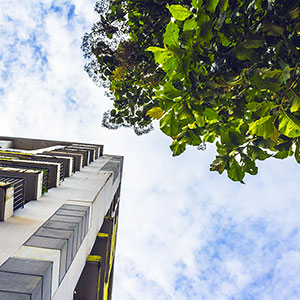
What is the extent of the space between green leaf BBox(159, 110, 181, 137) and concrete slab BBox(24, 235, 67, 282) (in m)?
4.81

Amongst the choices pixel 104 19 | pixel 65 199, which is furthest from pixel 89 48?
pixel 65 199

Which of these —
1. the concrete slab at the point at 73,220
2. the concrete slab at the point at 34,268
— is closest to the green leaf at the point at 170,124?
the concrete slab at the point at 34,268

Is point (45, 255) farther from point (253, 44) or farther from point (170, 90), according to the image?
point (253, 44)

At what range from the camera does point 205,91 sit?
4.23m

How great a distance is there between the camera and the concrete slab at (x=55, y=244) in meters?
6.80

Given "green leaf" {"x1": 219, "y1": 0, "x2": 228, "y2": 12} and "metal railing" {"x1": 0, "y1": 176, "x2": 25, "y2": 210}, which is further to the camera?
"metal railing" {"x1": 0, "y1": 176, "x2": 25, "y2": 210}

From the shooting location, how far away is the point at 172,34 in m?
3.49

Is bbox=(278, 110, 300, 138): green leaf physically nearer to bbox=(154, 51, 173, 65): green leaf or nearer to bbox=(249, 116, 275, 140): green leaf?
bbox=(249, 116, 275, 140): green leaf

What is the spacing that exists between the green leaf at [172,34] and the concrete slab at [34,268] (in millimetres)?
5490

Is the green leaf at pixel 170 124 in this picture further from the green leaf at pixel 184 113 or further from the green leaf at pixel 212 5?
the green leaf at pixel 212 5

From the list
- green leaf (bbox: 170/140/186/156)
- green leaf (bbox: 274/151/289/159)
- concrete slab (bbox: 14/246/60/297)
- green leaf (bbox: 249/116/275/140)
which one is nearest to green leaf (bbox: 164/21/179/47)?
green leaf (bbox: 249/116/275/140)

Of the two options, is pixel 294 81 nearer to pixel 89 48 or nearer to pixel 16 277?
pixel 16 277

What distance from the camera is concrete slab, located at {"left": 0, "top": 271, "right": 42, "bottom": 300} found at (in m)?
5.14

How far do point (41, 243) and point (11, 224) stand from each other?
4.42 ft
